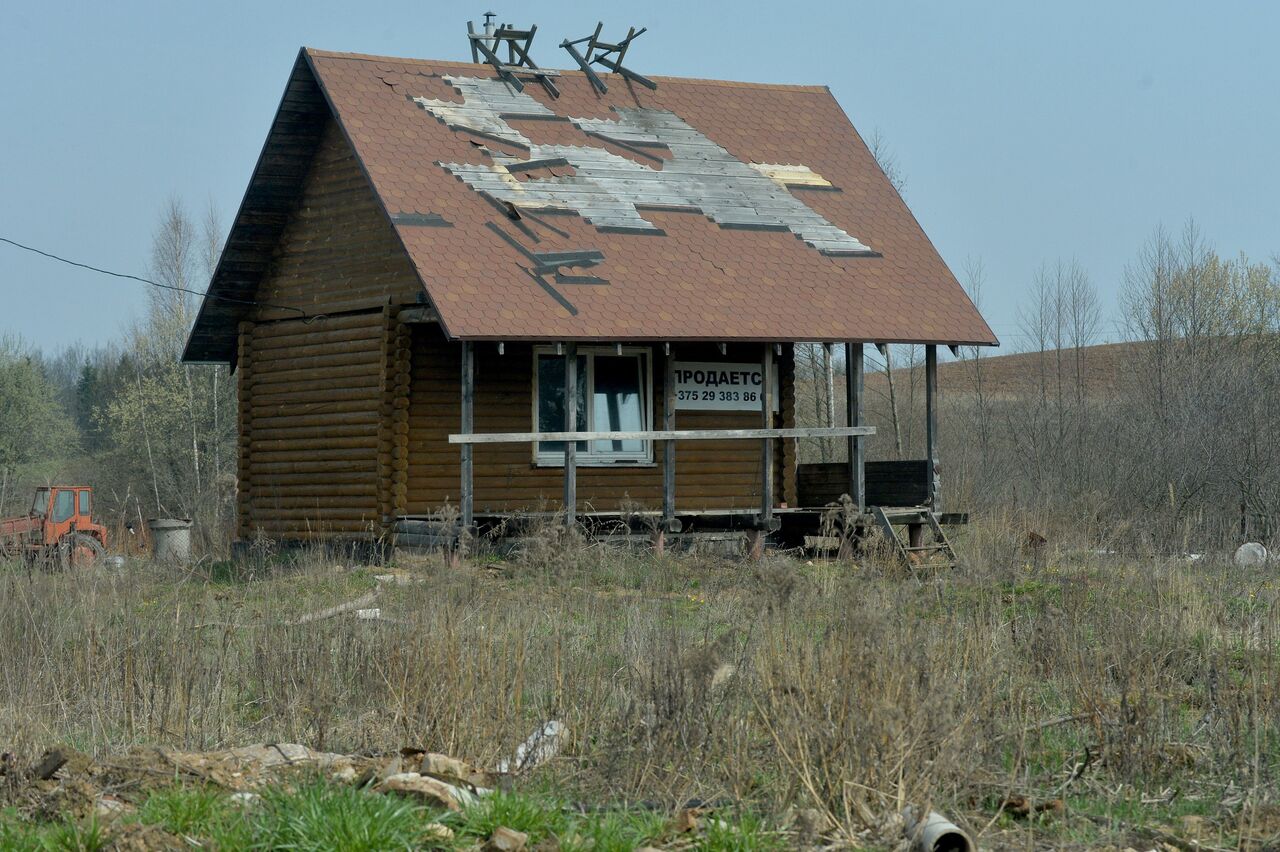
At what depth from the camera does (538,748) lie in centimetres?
771

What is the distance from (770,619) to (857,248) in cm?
1417

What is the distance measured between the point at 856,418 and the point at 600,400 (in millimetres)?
3630

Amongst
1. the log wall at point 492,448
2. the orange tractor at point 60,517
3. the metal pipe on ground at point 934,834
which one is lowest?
the metal pipe on ground at point 934,834

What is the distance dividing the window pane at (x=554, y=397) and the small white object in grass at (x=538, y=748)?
39.7ft

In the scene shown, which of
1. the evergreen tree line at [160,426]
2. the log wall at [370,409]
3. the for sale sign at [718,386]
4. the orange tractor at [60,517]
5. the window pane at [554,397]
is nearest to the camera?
the log wall at [370,409]

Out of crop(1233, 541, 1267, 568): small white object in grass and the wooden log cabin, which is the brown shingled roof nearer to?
the wooden log cabin

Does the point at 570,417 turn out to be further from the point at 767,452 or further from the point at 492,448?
the point at 767,452

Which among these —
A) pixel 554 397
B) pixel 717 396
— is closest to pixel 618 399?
pixel 554 397

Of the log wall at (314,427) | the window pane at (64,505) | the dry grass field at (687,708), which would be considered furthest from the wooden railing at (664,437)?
the window pane at (64,505)

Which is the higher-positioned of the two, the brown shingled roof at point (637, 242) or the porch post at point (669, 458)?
the brown shingled roof at point (637, 242)

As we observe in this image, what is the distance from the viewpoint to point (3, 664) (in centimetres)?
920

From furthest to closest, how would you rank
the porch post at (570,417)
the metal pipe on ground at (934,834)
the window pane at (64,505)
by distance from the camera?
the window pane at (64,505) < the porch post at (570,417) < the metal pipe on ground at (934,834)

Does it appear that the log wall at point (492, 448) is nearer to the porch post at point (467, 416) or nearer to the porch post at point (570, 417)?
the porch post at point (570, 417)

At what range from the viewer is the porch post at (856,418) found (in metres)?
20.1
